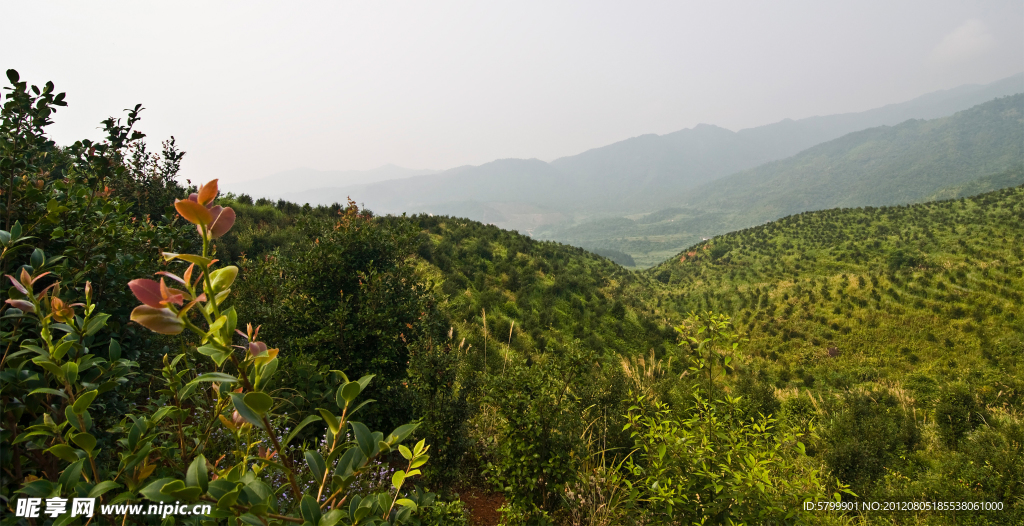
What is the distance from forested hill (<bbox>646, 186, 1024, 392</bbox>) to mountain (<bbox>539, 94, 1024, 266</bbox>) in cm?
9320

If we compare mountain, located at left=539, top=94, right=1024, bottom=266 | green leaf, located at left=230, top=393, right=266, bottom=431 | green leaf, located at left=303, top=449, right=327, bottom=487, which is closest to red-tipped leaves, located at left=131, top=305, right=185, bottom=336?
green leaf, located at left=230, top=393, right=266, bottom=431

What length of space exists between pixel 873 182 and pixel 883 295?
20517cm

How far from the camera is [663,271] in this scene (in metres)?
33.8

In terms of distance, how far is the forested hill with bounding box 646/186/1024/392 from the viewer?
13492 millimetres

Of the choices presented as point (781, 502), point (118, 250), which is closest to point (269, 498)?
point (118, 250)

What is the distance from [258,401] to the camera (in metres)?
0.67

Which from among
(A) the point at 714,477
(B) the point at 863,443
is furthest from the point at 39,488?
(B) the point at 863,443

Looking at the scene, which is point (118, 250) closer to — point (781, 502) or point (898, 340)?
point (781, 502)

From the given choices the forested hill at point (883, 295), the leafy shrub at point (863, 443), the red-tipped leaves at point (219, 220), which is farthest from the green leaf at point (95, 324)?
the forested hill at point (883, 295)

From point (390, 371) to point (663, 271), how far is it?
33026mm

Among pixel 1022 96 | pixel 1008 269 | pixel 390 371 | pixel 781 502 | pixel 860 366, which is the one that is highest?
pixel 1022 96

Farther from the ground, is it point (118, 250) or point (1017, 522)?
point (118, 250)

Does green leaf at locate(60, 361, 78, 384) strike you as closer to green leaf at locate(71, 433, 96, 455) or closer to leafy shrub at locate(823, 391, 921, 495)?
green leaf at locate(71, 433, 96, 455)

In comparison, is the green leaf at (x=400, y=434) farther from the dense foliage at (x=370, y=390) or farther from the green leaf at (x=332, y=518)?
the green leaf at (x=332, y=518)
